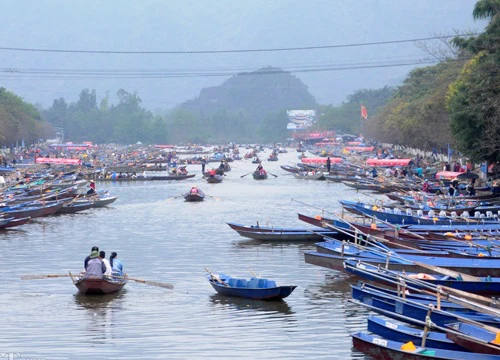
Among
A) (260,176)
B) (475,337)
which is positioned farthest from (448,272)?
(260,176)

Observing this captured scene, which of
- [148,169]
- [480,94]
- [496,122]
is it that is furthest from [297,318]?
[148,169]

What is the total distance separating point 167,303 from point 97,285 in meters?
1.92

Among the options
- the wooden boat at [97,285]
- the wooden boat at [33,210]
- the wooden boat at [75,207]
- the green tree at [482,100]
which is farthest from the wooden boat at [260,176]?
the wooden boat at [97,285]

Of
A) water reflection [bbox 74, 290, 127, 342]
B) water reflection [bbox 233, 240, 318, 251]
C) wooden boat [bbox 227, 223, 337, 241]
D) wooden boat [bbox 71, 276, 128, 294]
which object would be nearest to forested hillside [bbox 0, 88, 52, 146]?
water reflection [bbox 233, 240, 318, 251]

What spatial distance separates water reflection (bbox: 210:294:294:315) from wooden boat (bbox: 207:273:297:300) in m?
0.11

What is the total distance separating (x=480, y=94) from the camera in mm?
48094

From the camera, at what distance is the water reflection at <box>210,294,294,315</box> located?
2530 centimetres

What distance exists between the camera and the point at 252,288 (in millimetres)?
25828

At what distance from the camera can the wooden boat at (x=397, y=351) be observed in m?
18.2

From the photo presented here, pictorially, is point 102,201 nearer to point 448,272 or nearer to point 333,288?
point 333,288

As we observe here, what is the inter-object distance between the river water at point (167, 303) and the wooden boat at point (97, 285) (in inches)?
9.0

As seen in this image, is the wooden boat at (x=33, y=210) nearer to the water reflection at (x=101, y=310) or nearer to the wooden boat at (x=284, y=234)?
the wooden boat at (x=284, y=234)

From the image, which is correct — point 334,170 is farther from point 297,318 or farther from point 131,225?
point 297,318

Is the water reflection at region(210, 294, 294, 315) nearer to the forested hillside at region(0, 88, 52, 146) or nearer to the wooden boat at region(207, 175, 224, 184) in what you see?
the wooden boat at region(207, 175, 224, 184)
